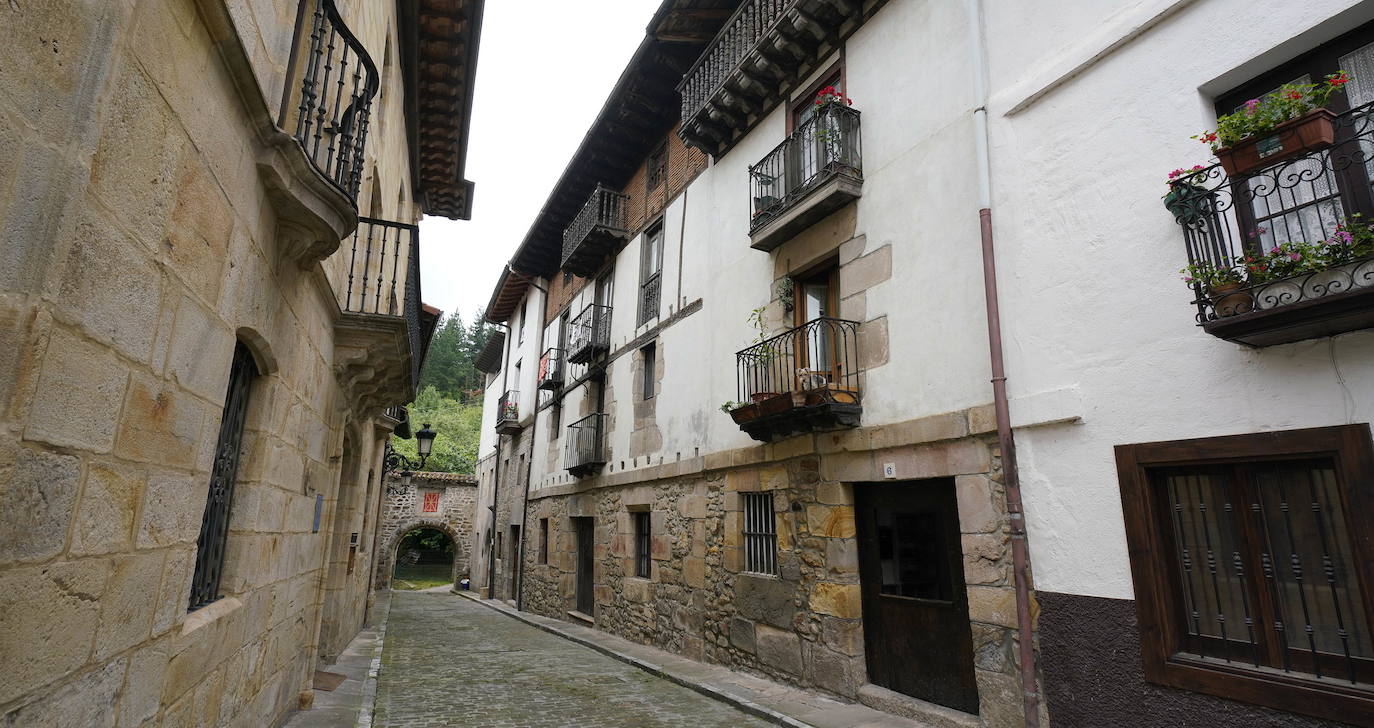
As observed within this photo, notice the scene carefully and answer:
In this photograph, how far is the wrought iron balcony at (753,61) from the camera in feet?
25.4

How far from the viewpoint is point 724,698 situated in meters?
6.83

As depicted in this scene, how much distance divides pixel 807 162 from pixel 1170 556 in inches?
208

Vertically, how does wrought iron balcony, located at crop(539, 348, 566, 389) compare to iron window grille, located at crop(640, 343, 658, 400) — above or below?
above

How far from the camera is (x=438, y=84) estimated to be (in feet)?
28.7

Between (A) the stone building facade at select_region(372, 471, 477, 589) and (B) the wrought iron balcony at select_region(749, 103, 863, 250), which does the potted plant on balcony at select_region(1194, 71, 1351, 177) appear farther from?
(A) the stone building facade at select_region(372, 471, 477, 589)

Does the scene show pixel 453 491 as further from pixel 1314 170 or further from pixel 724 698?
pixel 1314 170

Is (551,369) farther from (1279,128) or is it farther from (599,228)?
(1279,128)

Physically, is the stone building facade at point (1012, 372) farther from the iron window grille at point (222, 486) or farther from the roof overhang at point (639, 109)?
the iron window grille at point (222, 486)

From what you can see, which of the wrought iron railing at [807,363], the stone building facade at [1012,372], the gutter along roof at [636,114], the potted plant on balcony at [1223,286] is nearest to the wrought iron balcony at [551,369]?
the gutter along roof at [636,114]

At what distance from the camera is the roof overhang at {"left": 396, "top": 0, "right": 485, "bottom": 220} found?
299 inches

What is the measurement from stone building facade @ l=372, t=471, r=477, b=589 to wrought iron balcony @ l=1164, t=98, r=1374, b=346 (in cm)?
2362

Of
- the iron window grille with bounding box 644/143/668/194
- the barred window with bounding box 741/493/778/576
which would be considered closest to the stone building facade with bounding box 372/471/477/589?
the iron window grille with bounding box 644/143/668/194

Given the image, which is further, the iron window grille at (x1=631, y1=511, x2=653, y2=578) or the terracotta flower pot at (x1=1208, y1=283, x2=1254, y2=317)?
the iron window grille at (x1=631, y1=511, x2=653, y2=578)

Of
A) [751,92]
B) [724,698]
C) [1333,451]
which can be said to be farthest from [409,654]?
[1333,451]
